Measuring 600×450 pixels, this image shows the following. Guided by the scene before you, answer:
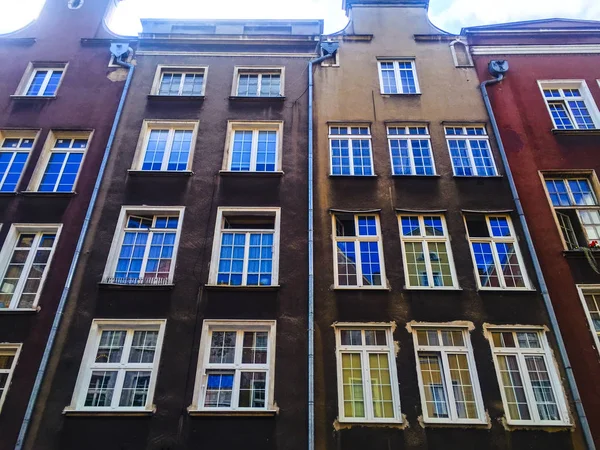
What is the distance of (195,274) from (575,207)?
11689 mm

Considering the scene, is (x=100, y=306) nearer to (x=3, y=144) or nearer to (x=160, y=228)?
(x=160, y=228)

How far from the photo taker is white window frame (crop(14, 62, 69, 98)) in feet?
55.5

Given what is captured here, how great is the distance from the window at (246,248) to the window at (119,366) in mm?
2258

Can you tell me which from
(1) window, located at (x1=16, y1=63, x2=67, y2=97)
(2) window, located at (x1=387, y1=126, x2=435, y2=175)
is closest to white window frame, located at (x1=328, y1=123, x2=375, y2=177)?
(2) window, located at (x1=387, y1=126, x2=435, y2=175)

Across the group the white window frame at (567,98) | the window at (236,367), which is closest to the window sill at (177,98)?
the window at (236,367)

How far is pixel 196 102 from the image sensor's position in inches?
660

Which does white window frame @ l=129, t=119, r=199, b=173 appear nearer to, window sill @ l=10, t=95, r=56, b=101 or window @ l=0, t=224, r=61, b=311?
window @ l=0, t=224, r=61, b=311

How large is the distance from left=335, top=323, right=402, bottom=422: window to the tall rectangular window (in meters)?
9.73

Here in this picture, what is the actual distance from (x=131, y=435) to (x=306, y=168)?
29.4ft

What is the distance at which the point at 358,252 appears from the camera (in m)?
13.4

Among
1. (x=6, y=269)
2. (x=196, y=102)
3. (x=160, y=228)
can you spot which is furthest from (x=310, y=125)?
(x=6, y=269)

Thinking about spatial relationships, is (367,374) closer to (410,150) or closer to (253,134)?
(410,150)

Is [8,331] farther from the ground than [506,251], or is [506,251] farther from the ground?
[506,251]

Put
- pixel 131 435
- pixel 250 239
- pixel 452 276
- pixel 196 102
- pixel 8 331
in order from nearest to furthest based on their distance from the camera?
pixel 131 435 < pixel 8 331 < pixel 452 276 < pixel 250 239 < pixel 196 102
